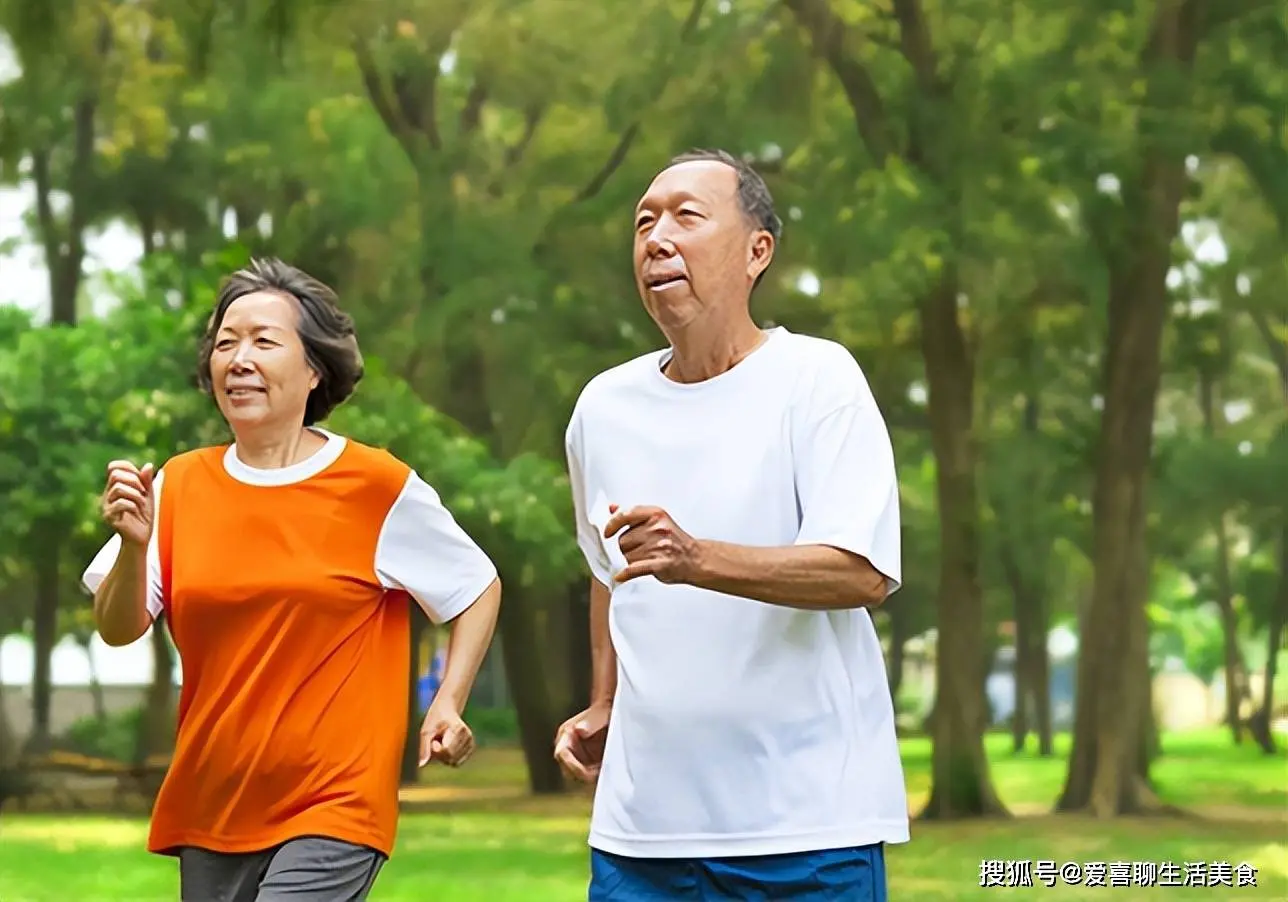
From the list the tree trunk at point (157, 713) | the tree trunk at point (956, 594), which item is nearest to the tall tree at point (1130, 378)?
the tree trunk at point (956, 594)

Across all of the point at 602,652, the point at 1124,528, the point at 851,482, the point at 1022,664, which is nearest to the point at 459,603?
the point at 602,652

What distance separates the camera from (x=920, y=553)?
13023mm

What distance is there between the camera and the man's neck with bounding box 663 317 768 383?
85.4 inches

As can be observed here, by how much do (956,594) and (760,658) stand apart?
426 inches

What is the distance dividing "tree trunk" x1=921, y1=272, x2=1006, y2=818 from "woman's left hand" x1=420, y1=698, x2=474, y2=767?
1020 cm

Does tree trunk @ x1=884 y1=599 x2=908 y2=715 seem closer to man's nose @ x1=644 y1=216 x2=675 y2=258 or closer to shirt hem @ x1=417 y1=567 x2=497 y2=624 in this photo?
shirt hem @ x1=417 y1=567 x2=497 y2=624

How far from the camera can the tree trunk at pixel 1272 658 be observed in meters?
13.8

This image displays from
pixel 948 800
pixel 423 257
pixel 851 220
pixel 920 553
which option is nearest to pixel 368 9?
pixel 423 257

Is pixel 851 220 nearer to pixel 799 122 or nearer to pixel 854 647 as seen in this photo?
pixel 799 122

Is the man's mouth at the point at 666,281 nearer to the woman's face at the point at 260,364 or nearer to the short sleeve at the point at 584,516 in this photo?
the short sleeve at the point at 584,516

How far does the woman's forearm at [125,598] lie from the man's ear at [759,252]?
0.80 meters

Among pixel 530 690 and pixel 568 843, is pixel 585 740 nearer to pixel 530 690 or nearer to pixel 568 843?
pixel 568 843

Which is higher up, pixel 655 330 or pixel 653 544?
pixel 655 330

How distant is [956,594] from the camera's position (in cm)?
1273
